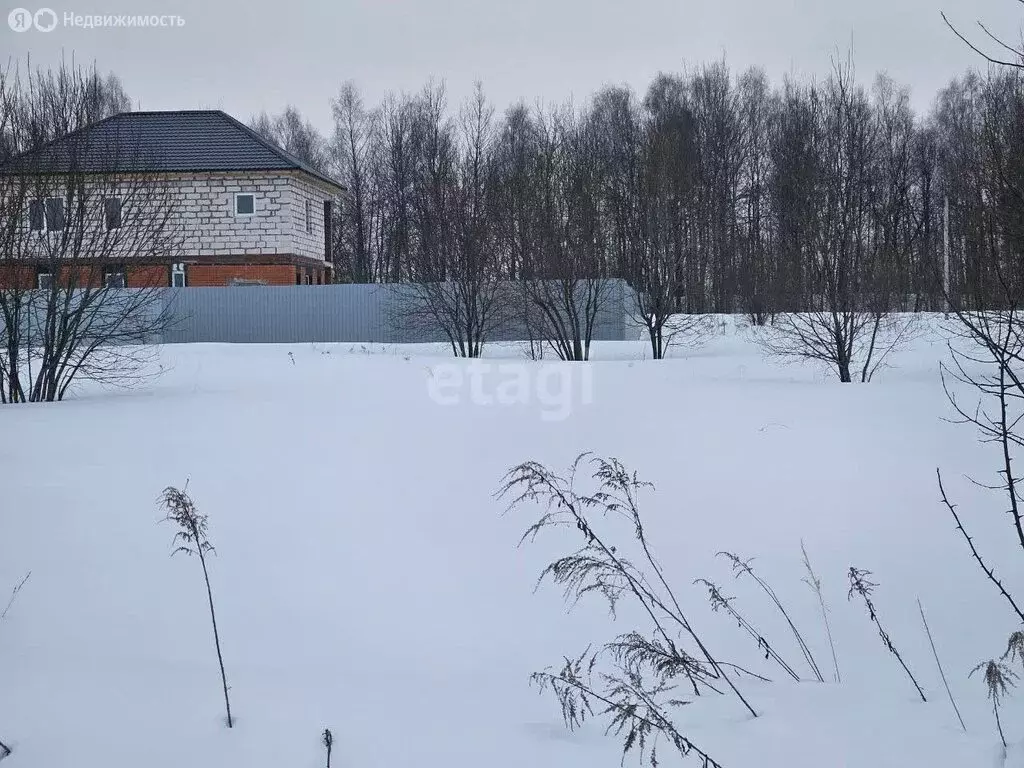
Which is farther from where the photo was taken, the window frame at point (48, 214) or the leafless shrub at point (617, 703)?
the window frame at point (48, 214)

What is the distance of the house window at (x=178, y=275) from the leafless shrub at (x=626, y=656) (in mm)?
23414

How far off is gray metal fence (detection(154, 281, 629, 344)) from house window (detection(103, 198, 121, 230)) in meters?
13.5

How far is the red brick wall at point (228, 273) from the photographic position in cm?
2758

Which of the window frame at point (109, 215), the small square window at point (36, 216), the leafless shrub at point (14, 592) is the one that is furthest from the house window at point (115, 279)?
the leafless shrub at point (14, 592)

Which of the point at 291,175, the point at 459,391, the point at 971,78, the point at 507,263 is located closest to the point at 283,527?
the point at 459,391

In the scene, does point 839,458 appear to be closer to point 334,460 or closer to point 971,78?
point 334,460

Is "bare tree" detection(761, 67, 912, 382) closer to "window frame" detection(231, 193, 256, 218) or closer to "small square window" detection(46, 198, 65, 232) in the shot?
"small square window" detection(46, 198, 65, 232)

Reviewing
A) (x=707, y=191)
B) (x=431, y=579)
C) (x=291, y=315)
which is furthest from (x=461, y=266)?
(x=707, y=191)

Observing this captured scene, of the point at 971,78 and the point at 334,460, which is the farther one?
the point at 971,78

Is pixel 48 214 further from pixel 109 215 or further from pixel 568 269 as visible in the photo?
pixel 568 269

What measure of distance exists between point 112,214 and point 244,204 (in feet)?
58.1

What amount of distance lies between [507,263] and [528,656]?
597 inches

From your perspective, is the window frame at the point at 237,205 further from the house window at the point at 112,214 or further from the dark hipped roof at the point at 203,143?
the house window at the point at 112,214

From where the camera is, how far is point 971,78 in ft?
136
